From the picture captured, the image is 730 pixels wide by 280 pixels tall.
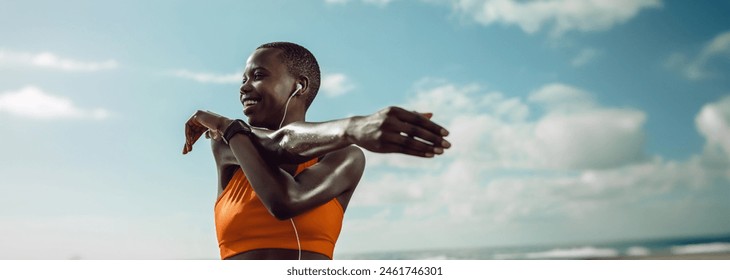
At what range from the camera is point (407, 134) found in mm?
669

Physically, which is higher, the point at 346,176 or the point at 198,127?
the point at 198,127

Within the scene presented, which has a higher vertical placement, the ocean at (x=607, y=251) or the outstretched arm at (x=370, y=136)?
the ocean at (x=607, y=251)

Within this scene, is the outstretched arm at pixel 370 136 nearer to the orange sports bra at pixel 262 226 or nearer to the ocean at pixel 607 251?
the orange sports bra at pixel 262 226

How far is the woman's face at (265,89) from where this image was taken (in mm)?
1185

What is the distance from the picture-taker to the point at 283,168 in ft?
3.47

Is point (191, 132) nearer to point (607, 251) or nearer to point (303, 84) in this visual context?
Result: point (303, 84)

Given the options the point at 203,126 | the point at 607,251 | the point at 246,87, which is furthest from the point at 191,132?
the point at 607,251

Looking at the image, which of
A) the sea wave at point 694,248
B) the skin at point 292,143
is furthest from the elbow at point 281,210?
the sea wave at point 694,248

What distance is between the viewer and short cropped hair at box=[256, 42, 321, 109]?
1228 mm

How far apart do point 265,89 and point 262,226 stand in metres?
0.26

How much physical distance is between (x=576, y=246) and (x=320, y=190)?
7040 millimetres

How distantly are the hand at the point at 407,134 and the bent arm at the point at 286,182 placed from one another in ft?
1.09
